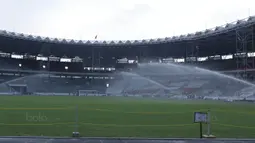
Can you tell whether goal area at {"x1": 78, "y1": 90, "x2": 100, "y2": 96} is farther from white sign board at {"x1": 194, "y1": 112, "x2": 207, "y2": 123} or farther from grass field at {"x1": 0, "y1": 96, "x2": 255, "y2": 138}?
white sign board at {"x1": 194, "y1": 112, "x2": 207, "y2": 123}

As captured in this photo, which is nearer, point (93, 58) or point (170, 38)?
point (170, 38)

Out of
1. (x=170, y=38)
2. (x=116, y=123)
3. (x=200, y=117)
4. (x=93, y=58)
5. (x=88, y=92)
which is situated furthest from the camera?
(x=93, y=58)

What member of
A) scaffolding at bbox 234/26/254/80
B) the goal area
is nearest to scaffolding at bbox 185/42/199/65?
scaffolding at bbox 234/26/254/80

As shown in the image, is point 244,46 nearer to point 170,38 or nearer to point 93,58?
point 170,38

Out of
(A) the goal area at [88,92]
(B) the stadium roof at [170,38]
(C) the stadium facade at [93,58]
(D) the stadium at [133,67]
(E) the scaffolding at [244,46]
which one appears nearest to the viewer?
(B) the stadium roof at [170,38]

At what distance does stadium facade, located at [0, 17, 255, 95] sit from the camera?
290 ft

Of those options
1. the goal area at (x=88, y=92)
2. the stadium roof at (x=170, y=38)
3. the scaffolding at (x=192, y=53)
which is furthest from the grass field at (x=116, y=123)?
the goal area at (x=88, y=92)

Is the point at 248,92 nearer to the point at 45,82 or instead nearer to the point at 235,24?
the point at 235,24

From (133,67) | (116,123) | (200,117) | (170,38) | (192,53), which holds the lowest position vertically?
(116,123)

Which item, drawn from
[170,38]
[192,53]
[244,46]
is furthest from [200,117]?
[192,53]

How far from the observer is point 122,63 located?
128 meters

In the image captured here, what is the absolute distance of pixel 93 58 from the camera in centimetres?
12206

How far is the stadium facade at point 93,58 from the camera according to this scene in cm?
8825

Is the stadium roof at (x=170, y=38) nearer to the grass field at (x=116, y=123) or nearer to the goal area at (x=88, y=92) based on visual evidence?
the goal area at (x=88, y=92)
